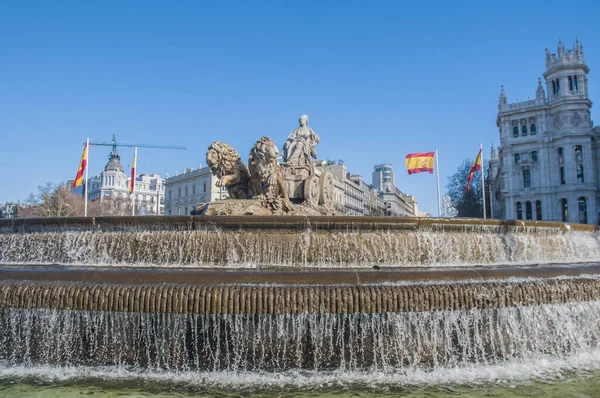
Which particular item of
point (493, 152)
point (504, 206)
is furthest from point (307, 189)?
point (493, 152)

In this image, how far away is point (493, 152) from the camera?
4668 inches

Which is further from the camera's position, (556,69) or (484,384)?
(556,69)

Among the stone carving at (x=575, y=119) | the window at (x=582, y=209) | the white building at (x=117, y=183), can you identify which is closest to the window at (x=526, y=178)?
the window at (x=582, y=209)

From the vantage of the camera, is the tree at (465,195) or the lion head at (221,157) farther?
the tree at (465,195)

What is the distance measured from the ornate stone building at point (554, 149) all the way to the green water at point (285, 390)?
75291 millimetres

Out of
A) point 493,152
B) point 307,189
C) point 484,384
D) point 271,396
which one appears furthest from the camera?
point 493,152

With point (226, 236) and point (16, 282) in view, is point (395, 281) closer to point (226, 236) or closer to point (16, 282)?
point (226, 236)

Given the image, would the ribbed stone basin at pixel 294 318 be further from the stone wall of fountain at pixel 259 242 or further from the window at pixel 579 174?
the window at pixel 579 174

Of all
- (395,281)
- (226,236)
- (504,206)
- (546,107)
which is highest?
(546,107)

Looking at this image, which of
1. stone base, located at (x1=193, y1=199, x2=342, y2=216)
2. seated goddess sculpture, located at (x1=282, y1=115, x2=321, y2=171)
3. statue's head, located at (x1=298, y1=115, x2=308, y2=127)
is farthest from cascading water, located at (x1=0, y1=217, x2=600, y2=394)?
statue's head, located at (x1=298, y1=115, x2=308, y2=127)

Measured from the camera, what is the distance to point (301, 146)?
14555 mm

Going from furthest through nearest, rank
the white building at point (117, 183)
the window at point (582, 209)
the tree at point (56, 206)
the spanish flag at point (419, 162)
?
1. the white building at point (117, 183)
2. the window at point (582, 209)
3. the tree at point (56, 206)
4. the spanish flag at point (419, 162)

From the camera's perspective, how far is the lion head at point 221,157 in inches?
499

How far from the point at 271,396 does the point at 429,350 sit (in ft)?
7.79
